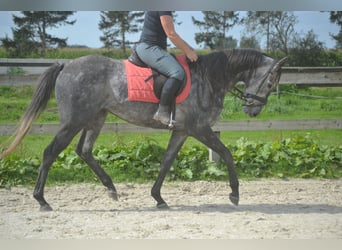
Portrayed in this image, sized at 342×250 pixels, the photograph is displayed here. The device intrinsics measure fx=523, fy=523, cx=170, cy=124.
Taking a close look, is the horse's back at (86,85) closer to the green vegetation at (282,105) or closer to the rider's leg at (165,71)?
the rider's leg at (165,71)

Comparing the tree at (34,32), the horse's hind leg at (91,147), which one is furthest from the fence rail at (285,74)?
the horse's hind leg at (91,147)

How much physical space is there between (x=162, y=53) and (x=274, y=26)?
1.45 meters

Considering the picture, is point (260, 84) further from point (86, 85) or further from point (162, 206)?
point (86, 85)

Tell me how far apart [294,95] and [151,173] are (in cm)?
170

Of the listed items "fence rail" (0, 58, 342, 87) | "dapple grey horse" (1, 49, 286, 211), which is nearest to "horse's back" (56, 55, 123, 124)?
"dapple grey horse" (1, 49, 286, 211)

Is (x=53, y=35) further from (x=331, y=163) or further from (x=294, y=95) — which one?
(x=331, y=163)

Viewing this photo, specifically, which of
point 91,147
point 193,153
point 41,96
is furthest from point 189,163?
point 41,96

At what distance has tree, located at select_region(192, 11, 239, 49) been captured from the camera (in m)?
5.01

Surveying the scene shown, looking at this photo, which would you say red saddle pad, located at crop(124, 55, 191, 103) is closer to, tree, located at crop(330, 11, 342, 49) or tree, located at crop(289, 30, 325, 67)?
tree, located at crop(289, 30, 325, 67)

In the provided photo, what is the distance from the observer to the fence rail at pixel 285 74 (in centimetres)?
Answer: 515

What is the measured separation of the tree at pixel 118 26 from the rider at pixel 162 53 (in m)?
0.46

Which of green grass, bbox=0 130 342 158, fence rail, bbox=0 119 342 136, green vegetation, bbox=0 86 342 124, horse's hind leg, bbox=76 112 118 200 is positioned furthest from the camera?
fence rail, bbox=0 119 342 136

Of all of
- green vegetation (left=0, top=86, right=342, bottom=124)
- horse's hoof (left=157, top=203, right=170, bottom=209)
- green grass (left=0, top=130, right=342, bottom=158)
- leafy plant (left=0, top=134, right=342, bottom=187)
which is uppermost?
green vegetation (left=0, top=86, right=342, bottom=124)
